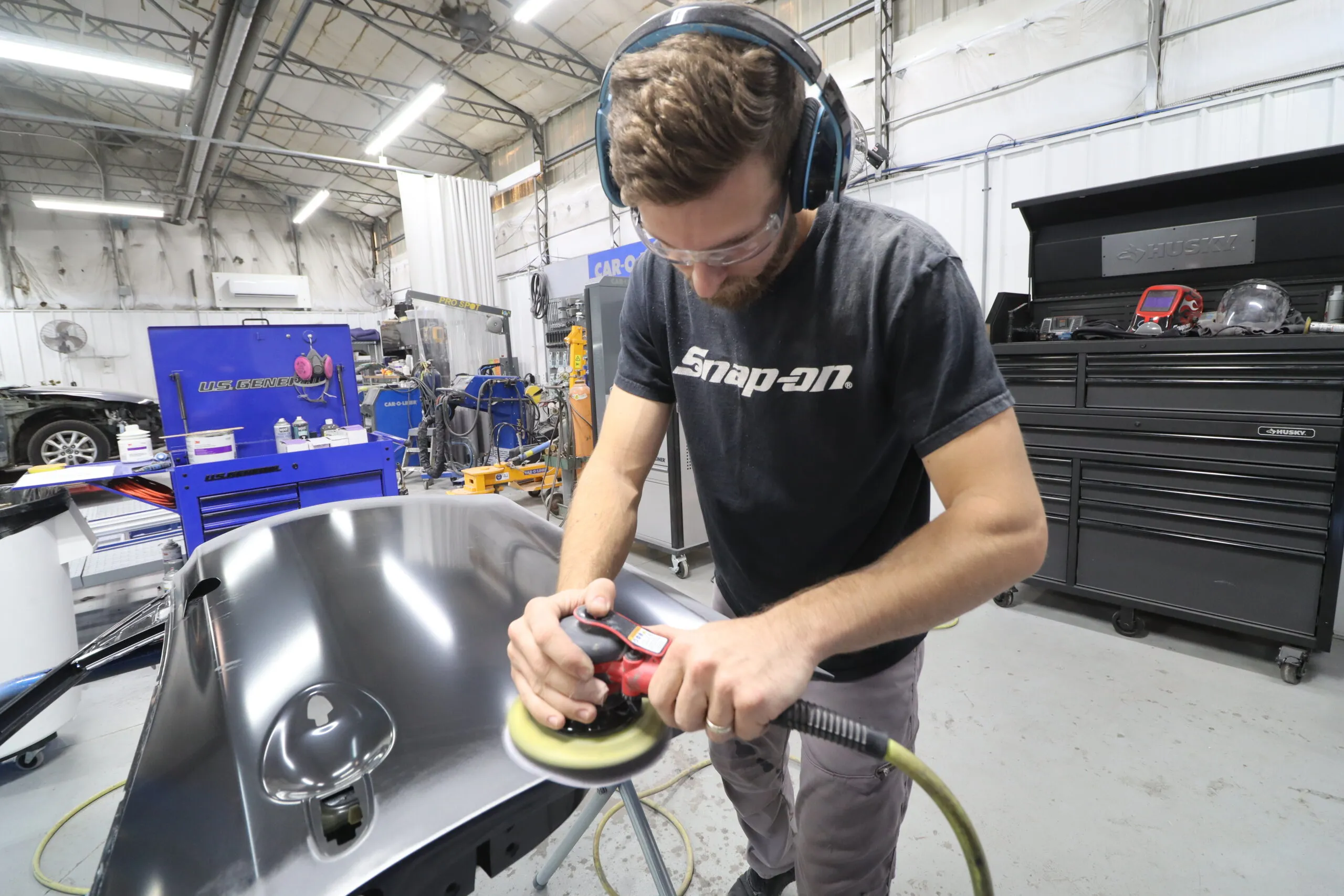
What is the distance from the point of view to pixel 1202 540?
2.11 meters

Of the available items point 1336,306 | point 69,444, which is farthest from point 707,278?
point 69,444

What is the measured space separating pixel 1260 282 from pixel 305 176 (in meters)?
12.6

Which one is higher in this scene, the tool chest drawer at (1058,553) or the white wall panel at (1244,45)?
the white wall panel at (1244,45)

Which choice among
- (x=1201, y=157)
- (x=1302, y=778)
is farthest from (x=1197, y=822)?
(x=1201, y=157)

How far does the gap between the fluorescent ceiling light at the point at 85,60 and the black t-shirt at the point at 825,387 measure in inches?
251

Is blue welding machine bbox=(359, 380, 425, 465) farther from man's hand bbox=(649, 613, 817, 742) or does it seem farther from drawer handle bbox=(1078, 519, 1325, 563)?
man's hand bbox=(649, 613, 817, 742)

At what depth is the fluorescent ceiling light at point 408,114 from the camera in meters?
5.77

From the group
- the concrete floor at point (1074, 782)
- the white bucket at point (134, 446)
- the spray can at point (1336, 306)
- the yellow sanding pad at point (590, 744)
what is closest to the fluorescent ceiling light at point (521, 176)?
the white bucket at point (134, 446)

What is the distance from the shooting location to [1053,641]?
91.9 inches

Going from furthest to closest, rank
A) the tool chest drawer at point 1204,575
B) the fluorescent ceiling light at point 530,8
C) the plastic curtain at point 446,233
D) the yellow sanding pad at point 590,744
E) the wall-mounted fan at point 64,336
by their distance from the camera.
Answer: the plastic curtain at point 446,233 < the wall-mounted fan at point 64,336 < the fluorescent ceiling light at point 530,8 < the tool chest drawer at point 1204,575 < the yellow sanding pad at point 590,744

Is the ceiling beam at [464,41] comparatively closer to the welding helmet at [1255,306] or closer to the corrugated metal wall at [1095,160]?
the corrugated metal wall at [1095,160]

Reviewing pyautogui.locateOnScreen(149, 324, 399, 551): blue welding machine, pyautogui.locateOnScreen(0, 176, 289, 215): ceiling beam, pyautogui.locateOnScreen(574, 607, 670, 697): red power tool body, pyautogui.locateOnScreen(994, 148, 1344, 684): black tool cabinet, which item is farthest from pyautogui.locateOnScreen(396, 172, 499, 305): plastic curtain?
pyautogui.locateOnScreen(574, 607, 670, 697): red power tool body

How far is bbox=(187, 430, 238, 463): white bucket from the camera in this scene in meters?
2.36

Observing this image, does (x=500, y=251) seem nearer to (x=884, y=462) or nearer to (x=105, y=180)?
(x=105, y=180)
